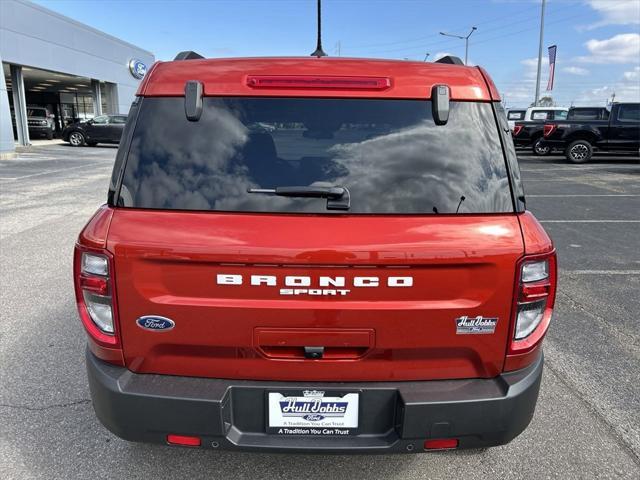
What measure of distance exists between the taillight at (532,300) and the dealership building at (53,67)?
21.0 meters

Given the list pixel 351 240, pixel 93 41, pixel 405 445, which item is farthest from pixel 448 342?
pixel 93 41

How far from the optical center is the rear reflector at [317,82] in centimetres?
209

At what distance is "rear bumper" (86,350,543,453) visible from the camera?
77.1 inches

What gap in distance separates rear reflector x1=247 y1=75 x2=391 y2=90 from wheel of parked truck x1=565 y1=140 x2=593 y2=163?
19.8 m

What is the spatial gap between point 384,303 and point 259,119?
0.91 metres

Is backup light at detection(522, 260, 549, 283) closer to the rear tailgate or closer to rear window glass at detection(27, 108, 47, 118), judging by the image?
the rear tailgate

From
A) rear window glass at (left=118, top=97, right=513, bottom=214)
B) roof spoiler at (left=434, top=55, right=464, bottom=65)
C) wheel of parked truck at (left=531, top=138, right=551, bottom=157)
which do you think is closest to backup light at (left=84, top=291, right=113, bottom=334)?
rear window glass at (left=118, top=97, right=513, bottom=214)

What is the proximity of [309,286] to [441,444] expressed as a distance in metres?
0.84

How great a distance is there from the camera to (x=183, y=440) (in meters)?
2.04

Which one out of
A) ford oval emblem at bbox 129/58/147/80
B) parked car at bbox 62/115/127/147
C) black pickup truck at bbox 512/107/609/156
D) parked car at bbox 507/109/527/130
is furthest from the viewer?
ford oval emblem at bbox 129/58/147/80

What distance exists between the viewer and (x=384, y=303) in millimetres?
1949

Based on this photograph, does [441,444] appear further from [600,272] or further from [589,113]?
[589,113]

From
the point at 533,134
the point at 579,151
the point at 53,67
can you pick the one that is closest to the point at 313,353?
the point at 579,151

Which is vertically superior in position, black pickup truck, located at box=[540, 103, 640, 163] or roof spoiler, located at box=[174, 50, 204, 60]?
roof spoiler, located at box=[174, 50, 204, 60]
